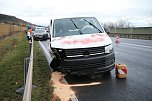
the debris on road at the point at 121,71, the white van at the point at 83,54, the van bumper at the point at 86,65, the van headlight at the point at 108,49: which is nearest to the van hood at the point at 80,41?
the white van at the point at 83,54

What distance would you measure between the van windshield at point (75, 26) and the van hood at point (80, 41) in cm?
43

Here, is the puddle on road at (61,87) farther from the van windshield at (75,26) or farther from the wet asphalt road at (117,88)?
the van windshield at (75,26)

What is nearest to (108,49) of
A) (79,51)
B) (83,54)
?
(83,54)

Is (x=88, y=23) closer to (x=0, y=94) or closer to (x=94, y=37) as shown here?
(x=94, y=37)

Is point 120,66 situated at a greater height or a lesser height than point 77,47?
lesser

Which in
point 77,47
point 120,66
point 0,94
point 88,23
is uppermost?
point 88,23

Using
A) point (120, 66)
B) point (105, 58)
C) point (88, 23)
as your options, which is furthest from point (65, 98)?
point (88, 23)

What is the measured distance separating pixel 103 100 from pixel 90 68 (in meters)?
1.63

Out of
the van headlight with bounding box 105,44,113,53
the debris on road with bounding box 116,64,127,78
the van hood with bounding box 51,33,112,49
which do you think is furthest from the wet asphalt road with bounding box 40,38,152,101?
the van hood with bounding box 51,33,112,49

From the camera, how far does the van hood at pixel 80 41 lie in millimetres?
7359

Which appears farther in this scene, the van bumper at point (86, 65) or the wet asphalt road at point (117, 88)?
the van bumper at point (86, 65)

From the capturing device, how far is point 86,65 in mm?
7125

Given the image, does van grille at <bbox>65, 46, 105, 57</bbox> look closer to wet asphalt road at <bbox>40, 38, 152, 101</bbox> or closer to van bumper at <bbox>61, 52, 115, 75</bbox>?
van bumper at <bbox>61, 52, 115, 75</bbox>

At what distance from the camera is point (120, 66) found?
7.73m
